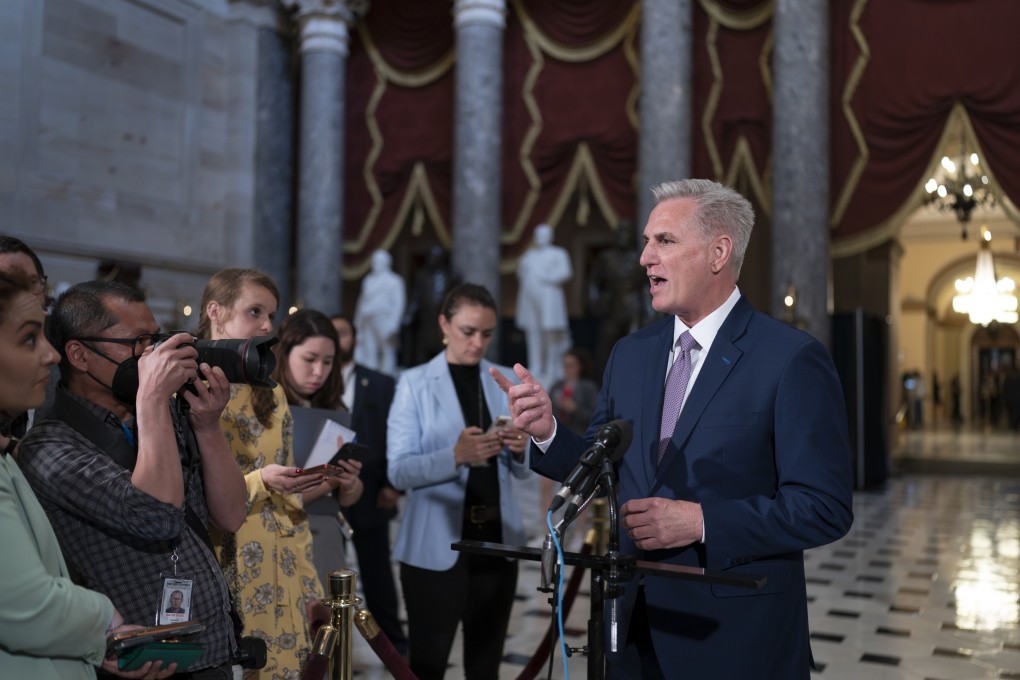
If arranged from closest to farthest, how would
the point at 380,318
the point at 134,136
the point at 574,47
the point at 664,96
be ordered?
the point at 664,96 < the point at 134,136 < the point at 574,47 < the point at 380,318

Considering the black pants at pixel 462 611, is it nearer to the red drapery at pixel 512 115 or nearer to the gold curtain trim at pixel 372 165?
the red drapery at pixel 512 115

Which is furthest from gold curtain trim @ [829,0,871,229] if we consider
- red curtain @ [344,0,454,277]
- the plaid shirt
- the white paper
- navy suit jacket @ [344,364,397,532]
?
the plaid shirt

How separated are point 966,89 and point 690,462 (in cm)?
1205

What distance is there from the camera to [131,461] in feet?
7.22

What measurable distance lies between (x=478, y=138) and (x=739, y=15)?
4.27 m

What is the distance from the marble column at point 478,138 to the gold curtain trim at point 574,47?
601 millimetres

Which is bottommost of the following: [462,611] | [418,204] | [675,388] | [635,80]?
[462,611]

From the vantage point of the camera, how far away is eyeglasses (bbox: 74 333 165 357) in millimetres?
2209

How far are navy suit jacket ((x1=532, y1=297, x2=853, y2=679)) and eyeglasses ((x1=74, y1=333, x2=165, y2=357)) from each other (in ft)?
3.40

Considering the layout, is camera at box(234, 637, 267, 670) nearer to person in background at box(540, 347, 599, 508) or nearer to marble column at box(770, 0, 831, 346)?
person in background at box(540, 347, 599, 508)

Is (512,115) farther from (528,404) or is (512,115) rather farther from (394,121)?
(528,404)

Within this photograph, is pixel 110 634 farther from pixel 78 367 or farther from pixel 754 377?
pixel 754 377

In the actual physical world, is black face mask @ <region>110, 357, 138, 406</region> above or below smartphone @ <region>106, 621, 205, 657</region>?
above

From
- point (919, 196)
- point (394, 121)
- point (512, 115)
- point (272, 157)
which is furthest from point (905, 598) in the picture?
point (272, 157)
